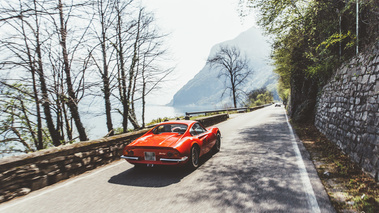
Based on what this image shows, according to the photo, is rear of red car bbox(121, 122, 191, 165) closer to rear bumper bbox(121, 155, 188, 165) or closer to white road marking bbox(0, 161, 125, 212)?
rear bumper bbox(121, 155, 188, 165)

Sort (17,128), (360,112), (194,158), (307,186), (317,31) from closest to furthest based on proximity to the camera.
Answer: (307,186)
(360,112)
(194,158)
(317,31)
(17,128)

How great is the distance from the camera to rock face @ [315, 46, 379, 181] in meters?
4.18

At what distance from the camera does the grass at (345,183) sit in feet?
10.1

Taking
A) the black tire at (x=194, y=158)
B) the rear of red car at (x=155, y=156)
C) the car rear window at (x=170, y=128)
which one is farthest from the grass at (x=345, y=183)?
the car rear window at (x=170, y=128)

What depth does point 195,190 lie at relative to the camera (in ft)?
12.6

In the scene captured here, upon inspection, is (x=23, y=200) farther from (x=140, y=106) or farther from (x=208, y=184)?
(x=140, y=106)

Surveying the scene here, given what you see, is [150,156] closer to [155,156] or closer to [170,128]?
[155,156]

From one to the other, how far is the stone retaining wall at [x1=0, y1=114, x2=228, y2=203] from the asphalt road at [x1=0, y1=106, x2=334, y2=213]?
0.68 feet

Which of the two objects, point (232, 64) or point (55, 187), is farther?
point (232, 64)

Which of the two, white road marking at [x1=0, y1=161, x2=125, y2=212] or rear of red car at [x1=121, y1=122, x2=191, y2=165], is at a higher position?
rear of red car at [x1=121, y1=122, x2=191, y2=165]

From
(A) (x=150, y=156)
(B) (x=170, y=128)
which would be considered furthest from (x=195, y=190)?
(B) (x=170, y=128)

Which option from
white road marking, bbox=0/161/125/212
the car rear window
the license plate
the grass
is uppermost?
the car rear window

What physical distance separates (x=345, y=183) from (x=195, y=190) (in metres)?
2.82

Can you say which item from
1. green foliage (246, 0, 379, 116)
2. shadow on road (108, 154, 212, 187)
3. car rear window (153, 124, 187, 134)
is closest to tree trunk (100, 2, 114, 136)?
car rear window (153, 124, 187, 134)
